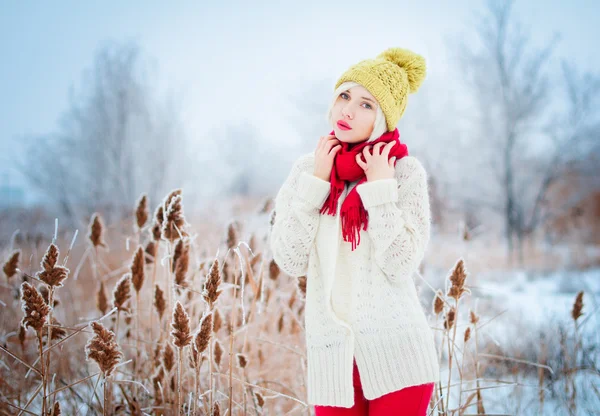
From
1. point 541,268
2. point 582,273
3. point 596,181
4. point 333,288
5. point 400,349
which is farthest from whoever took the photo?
point 596,181

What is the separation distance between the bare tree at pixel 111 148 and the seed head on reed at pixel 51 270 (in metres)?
7.77

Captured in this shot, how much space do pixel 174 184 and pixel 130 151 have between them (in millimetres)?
1175

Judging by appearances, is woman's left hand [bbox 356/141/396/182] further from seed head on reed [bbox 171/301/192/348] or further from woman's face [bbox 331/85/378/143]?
seed head on reed [bbox 171/301/192/348]

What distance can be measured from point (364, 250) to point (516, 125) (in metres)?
8.70

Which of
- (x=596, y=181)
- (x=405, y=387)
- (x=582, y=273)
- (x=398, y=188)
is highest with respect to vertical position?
(x=596, y=181)

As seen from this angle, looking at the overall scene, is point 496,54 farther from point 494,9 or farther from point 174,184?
point 174,184

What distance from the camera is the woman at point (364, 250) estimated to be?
121 cm

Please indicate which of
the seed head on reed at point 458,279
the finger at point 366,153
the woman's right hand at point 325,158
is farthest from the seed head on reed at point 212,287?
the seed head on reed at point 458,279

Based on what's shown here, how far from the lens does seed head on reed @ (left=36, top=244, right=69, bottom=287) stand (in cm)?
110

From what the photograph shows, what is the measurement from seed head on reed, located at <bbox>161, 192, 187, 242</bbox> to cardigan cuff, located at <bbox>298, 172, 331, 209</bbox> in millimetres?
472

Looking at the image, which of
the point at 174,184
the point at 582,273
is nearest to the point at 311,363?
the point at 582,273

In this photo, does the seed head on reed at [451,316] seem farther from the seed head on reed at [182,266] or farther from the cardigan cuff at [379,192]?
the seed head on reed at [182,266]

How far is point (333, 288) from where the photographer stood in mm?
1326

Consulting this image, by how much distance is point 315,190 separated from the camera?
1.34 metres
